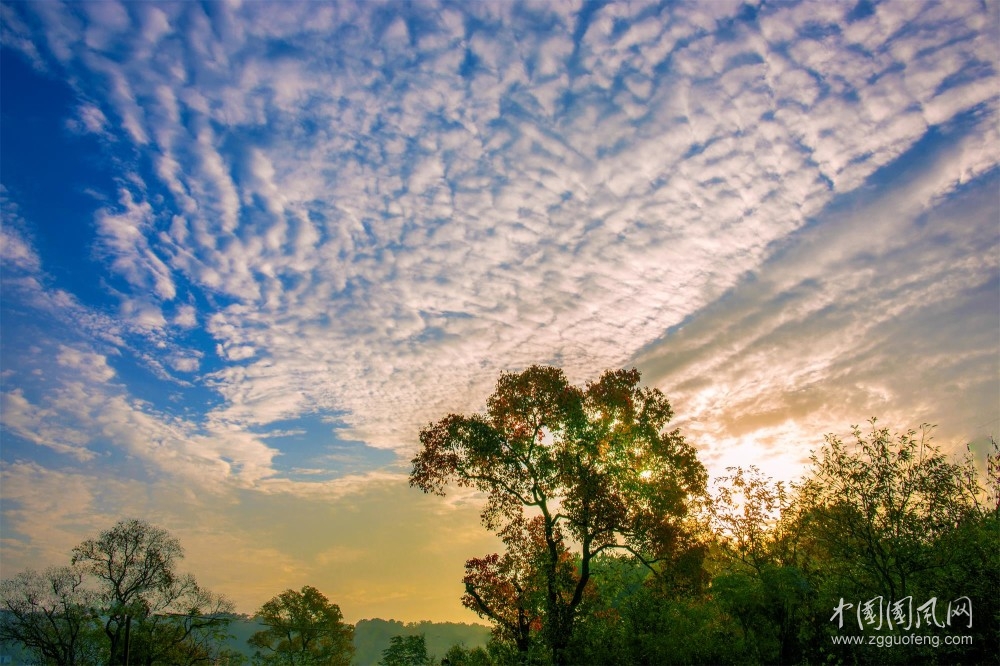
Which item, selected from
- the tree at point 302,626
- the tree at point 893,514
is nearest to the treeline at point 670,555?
the tree at point 893,514

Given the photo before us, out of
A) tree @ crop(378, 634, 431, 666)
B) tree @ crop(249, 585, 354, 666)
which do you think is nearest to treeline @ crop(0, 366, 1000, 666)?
tree @ crop(378, 634, 431, 666)

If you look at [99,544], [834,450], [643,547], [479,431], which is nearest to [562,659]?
[643,547]

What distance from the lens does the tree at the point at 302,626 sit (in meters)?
64.4

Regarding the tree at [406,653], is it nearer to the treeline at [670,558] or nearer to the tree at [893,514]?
the treeline at [670,558]

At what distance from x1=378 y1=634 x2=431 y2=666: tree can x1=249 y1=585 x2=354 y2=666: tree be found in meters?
51.5

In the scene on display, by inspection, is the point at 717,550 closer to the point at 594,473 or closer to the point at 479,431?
the point at 594,473

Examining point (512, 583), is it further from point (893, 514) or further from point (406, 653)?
point (893, 514)

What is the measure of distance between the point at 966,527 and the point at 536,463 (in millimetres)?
20151

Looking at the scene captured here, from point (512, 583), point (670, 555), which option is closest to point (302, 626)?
point (512, 583)

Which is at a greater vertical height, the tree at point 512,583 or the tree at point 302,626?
the tree at point 512,583

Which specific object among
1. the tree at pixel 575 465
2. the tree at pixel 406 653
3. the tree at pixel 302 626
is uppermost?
the tree at pixel 575 465

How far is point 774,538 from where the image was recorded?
1347 inches

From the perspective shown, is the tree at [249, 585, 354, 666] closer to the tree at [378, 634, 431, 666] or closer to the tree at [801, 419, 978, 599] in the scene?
Answer: the tree at [378, 634, 431, 666]

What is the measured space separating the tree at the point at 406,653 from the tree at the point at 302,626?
169 feet
